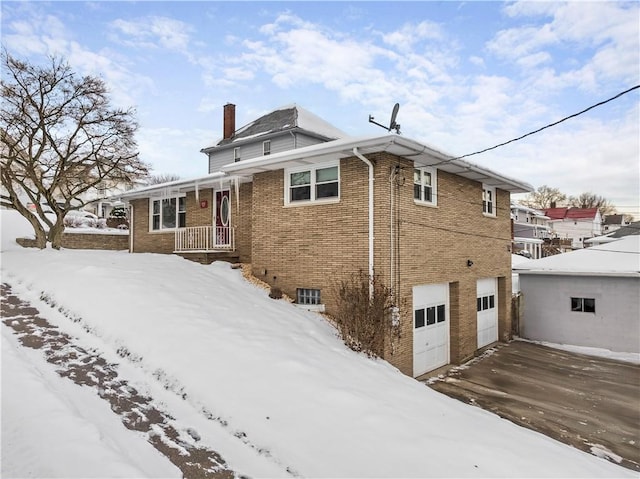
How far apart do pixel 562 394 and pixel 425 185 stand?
6726 millimetres

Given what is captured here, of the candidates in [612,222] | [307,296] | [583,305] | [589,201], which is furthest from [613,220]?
[307,296]

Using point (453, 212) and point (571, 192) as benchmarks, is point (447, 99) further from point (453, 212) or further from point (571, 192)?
point (571, 192)

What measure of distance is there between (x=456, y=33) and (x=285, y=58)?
18.1 feet

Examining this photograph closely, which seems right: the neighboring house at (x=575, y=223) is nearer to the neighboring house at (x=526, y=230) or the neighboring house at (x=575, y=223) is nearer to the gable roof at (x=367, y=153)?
the neighboring house at (x=526, y=230)

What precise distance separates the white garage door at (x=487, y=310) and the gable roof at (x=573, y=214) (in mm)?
59532

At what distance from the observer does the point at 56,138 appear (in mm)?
14617

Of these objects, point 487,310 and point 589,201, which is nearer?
point 487,310

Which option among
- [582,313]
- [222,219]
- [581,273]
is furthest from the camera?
[222,219]

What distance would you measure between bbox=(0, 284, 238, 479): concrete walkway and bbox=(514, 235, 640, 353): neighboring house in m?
15.8

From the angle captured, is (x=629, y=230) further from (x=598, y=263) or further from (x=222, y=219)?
(x=222, y=219)

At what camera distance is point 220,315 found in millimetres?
8180

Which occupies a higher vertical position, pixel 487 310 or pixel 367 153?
pixel 367 153

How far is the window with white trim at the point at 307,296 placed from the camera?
35.5 ft

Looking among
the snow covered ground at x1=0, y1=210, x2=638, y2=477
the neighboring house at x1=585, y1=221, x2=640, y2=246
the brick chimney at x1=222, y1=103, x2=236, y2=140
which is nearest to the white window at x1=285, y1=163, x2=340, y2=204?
the snow covered ground at x1=0, y1=210, x2=638, y2=477
